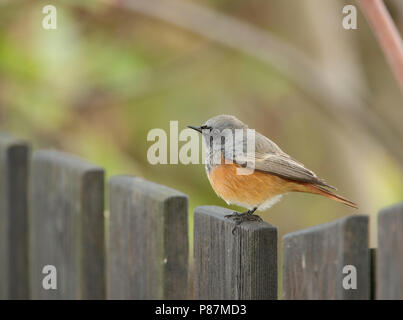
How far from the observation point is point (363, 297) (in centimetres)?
182

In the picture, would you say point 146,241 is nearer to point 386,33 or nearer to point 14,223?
point 386,33

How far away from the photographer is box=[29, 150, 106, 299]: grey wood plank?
3.07m

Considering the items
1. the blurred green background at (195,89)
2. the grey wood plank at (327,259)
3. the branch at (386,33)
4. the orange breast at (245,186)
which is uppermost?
the blurred green background at (195,89)

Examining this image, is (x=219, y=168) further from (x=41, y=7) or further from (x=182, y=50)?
(x=182, y=50)

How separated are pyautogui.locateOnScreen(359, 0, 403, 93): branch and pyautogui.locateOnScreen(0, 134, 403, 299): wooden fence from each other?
1.43 ft

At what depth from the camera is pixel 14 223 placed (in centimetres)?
365

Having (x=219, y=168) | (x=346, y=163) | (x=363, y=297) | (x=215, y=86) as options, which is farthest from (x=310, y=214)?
(x=363, y=297)

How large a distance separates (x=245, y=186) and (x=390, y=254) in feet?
3.82

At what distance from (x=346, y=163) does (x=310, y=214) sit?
2.37ft

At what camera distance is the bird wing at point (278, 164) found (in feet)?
8.33

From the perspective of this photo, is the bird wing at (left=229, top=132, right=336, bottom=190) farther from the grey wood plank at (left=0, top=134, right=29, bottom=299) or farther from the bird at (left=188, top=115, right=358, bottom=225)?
the grey wood plank at (left=0, top=134, right=29, bottom=299)

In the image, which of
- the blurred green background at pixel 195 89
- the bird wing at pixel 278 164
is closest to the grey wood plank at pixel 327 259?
the bird wing at pixel 278 164

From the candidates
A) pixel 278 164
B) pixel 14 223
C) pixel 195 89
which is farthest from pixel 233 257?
pixel 195 89

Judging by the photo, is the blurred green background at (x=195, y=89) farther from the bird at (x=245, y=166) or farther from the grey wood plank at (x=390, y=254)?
the grey wood plank at (x=390, y=254)
